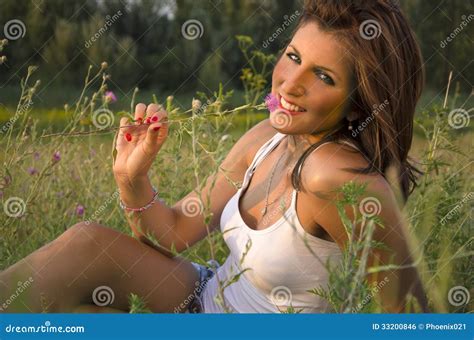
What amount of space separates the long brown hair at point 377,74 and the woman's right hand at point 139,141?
0.96 ft

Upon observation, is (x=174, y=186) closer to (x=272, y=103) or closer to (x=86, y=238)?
(x=86, y=238)

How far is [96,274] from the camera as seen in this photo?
1.86 meters

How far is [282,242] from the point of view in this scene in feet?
5.47

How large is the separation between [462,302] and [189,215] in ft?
2.29

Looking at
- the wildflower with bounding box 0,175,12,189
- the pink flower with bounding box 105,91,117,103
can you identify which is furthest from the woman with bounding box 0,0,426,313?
the pink flower with bounding box 105,91,117,103

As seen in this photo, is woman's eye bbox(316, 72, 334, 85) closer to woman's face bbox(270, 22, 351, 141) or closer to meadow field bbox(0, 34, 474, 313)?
woman's face bbox(270, 22, 351, 141)

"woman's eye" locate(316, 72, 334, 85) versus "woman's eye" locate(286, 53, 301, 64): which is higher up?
"woman's eye" locate(286, 53, 301, 64)

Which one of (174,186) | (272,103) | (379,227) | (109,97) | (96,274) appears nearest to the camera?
(379,227)

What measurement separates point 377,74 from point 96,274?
764 mm

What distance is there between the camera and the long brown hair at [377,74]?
1.64 m

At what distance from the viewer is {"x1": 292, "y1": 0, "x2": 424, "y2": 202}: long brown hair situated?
1644 millimetres

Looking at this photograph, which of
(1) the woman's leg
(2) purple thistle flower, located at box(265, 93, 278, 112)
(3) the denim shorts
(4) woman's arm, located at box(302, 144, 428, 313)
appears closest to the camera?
(4) woman's arm, located at box(302, 144, 428, 313)

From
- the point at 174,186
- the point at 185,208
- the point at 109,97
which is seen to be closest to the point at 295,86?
the point at 185,208

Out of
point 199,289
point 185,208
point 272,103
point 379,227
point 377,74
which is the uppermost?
point 377,74
